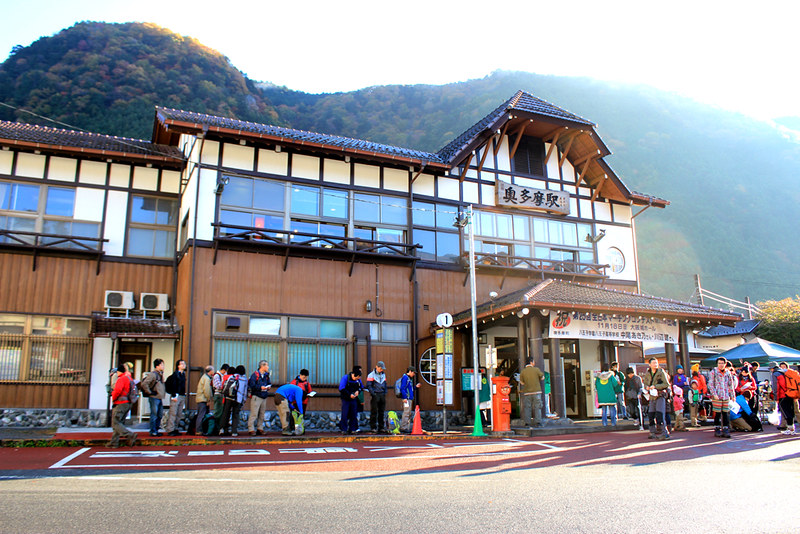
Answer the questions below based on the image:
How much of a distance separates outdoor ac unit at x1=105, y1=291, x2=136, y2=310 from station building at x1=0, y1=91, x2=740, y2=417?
40mm

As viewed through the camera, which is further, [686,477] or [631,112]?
[631,112]

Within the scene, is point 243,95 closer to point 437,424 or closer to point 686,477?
point 437,424

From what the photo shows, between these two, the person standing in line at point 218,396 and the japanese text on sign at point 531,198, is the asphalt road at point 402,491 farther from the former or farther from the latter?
the japanese text on sign at point 531,198

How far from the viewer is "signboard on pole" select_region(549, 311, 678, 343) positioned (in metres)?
16.0

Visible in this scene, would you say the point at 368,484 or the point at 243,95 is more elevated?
the point at 243,95

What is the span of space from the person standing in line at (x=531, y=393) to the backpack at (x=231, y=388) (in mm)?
6876

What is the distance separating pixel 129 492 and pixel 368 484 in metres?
2.63

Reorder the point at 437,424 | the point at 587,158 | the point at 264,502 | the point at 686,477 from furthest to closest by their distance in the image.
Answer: the point at 587,158, the point at 437,424, the point at 686,477, the point at 264,502

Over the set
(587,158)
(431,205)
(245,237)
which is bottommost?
(245,237)

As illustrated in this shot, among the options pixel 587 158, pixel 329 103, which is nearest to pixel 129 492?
pixel 587 158

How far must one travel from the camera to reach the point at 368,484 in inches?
289

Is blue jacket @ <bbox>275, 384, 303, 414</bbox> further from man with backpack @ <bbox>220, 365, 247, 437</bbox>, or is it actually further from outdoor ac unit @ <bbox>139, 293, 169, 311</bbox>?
outdoor ac unit @ <bbox>139, 293, 169, 311</bbox>

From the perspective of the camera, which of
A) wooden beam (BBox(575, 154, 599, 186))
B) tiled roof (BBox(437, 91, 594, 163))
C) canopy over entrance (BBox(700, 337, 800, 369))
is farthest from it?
wooden beam (BBox(575, 154, 599, 186))

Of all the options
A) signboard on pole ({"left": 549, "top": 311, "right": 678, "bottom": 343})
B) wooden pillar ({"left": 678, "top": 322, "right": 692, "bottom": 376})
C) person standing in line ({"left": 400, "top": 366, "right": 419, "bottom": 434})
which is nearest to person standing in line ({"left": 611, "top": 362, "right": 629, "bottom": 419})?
signboard on pole ({"left": 549, "top": 311, "right": 678, "bottom": 343})
